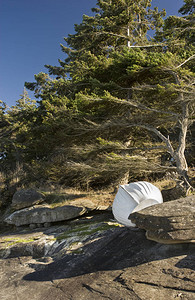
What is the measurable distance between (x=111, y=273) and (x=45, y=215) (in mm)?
5106

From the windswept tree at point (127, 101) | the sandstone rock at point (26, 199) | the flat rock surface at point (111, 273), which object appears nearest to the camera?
the flat rock surface at point (111, 273)

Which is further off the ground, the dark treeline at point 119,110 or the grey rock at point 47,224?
the dark treeline at point 119,110

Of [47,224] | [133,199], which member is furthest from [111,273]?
[47,224]

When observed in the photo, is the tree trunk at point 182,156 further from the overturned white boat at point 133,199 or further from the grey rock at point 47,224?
the grey rock at point 47,224

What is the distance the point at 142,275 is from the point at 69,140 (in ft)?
25.7

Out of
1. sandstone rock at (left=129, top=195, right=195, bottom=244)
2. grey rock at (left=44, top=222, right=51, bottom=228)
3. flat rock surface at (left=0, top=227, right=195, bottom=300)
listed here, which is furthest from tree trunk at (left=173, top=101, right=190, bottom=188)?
grey rock at (left=44, top=222, right=51, bottom=228)

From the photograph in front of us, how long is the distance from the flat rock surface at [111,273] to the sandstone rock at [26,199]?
4.05 meters

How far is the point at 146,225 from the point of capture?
3893mm

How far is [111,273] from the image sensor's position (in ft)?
11.9

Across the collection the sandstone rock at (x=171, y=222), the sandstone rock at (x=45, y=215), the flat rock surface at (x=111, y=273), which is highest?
the sandstone rock at (x=171, y=222)

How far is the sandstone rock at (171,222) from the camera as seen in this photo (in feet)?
11.7

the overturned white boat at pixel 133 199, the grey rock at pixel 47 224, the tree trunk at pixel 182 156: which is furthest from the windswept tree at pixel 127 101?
the grey rock at pixel 47 224

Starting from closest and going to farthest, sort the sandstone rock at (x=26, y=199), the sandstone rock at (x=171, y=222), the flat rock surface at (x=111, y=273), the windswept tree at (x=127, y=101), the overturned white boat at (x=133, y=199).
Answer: the flat rock surface at (x=111, y=273), the sandstone rock at (x=171, y=222), the overturned white boat at (x=133, y=199), the windswept tree at (x=127, y=101), the sandstone rock at (x=26, y=199)

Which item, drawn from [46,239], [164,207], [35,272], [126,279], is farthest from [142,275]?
[46,239]
